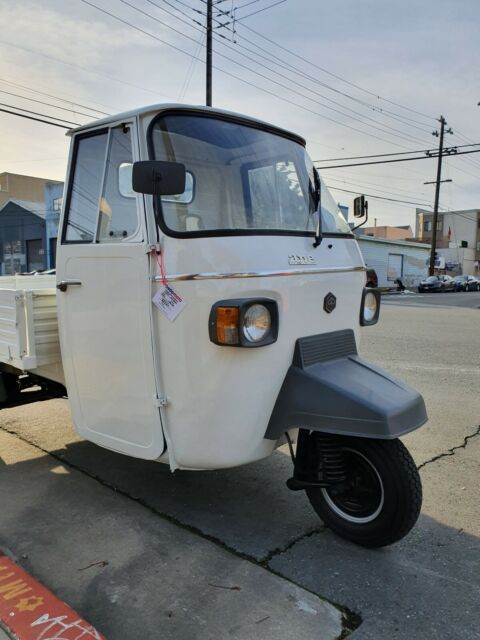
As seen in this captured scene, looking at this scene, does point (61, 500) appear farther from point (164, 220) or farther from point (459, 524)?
point (459, 524)

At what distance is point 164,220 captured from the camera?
2764 millimetres

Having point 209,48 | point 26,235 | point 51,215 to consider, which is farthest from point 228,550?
point 26,235

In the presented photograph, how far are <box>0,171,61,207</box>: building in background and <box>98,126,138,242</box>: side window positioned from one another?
49942mm

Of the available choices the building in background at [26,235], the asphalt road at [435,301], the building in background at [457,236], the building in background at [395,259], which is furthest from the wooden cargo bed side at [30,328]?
the building in background at [457,236]

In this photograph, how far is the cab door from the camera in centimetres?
289

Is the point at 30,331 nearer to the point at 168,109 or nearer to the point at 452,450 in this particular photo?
the point at 168,109

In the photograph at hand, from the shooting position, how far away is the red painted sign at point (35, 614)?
89.2 inches

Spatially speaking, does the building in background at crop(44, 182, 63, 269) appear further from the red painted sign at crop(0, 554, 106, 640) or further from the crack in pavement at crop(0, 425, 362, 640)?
the red painted sign at crop(0, 554, 106, 640)

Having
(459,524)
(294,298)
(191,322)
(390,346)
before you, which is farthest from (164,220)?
(390,346)

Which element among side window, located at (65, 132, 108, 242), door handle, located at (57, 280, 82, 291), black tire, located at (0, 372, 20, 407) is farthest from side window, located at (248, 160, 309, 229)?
black tire, located at (0, 372, 20, 407)

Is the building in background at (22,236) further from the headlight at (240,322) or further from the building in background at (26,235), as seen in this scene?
the headlight at (240,322)

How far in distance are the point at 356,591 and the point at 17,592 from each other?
5.48 feet

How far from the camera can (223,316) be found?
2594 millimetres

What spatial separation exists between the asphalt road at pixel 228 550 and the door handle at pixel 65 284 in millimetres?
1472
